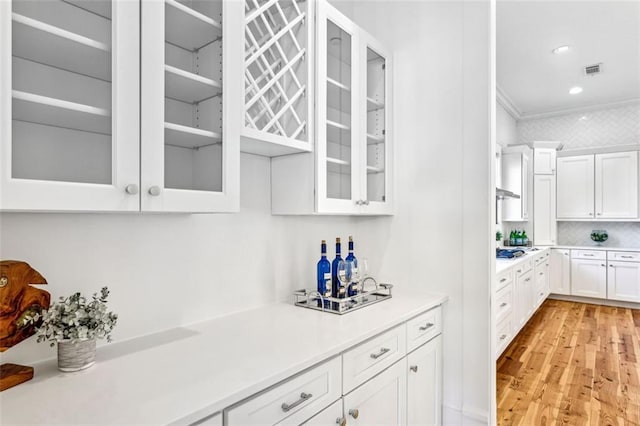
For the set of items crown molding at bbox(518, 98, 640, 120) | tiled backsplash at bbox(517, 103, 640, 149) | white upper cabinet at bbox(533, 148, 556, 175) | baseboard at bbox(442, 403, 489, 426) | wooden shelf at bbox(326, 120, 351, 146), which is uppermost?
crown molding at bbox(518, 98, 640, 120)

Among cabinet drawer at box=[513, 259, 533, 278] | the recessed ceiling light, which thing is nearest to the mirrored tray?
cabinet drawer at box=[513, 259, 533, 278]

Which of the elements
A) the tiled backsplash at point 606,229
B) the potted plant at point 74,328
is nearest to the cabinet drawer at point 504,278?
the potted plant at point 74,328

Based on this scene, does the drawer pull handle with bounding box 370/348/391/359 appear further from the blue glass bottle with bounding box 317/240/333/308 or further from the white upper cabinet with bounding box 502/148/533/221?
the white upper cabinet with bounding box 502/148/533/221

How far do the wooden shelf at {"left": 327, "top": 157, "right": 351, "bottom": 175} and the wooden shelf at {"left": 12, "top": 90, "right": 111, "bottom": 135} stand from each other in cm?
105

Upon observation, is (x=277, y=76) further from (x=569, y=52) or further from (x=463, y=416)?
(x=569, y=52)

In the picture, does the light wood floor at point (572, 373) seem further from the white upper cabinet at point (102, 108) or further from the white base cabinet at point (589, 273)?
the white upper cabinet at point (102, 108)

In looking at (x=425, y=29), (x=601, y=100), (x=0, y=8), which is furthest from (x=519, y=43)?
(x=0, y=8)

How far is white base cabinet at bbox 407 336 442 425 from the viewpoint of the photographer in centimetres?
178

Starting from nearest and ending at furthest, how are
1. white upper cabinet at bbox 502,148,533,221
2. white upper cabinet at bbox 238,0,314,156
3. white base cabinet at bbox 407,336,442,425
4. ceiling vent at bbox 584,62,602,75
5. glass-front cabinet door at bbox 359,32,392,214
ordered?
white upper cabinet at bbox 238,0,314,156, white base cabinet at bbox 407,336,442,425, glass-front cabinet door at bbox 359,32,392,214, ceiling vent at bbox 584,62,602,75, white upper cabinet at bbox 502,148,533,221

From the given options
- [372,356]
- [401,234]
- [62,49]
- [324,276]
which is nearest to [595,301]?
[401,234]

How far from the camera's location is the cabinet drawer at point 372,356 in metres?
1.40

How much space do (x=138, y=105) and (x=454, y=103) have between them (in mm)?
1665

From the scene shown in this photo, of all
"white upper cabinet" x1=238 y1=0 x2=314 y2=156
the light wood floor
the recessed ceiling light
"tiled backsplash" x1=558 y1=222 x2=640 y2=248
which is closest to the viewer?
"white upper cabinet" x1=238 y1=0 x2=314 y2=156

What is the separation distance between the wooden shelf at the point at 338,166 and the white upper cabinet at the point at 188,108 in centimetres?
60
